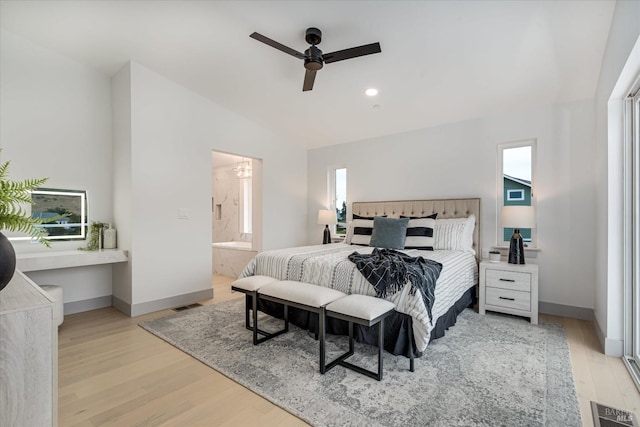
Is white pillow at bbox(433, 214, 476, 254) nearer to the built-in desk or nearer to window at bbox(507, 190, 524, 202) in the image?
window at bbox(507, 190, 524, 202)

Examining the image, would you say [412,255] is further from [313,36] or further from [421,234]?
[313,36]

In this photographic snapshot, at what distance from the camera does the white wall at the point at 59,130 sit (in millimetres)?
3279

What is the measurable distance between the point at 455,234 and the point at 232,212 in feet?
16.1

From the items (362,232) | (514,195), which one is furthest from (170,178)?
(514,195)

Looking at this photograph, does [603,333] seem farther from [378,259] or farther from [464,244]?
[378,259]

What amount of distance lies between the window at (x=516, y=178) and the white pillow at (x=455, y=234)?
0.36 metres

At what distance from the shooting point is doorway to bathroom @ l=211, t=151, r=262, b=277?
18.1 ft

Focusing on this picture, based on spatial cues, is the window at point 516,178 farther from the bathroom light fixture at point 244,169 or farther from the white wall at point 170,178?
the bathroom light fixture at point 244,169

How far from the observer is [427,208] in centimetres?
440

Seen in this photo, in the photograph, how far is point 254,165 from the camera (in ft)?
17.0

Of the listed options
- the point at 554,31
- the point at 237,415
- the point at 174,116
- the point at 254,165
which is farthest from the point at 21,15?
the point at 554,31

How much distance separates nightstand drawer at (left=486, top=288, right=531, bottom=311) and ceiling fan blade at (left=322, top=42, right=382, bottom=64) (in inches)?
112

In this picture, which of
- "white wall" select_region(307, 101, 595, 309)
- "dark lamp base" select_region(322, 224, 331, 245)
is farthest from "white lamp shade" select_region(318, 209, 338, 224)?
"white wall" select_region(307, 101, 595, 309)

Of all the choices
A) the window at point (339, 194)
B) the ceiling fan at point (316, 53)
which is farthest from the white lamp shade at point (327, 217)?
the ceiling fan at point (316, 53)
